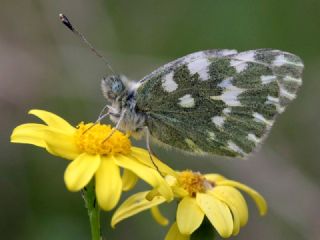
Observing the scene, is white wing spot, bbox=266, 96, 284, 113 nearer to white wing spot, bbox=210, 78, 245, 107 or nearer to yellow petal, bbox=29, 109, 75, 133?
white wing spot, bbox=210, 78, 245, 107

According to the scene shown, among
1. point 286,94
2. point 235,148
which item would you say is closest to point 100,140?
point 235,148

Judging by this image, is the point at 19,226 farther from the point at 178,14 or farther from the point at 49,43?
the point at 178,14

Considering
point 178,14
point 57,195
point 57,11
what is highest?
point 57,11

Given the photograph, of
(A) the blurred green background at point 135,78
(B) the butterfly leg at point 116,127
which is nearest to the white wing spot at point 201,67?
(B) the butterfly leg at point 116,127

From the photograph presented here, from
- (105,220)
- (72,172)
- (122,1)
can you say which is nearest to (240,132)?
(72,172)

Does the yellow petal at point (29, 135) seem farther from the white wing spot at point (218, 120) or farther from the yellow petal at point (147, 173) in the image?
the white wing spot at point (218, 120)

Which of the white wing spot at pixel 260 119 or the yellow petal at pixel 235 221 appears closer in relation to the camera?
the yellow petal at pixel 235 221
